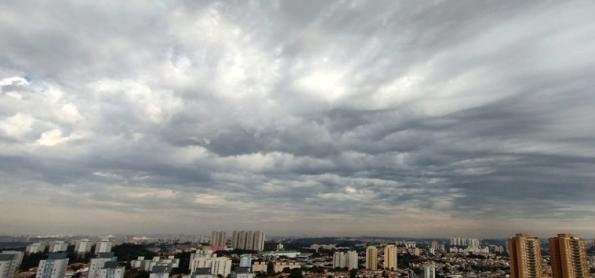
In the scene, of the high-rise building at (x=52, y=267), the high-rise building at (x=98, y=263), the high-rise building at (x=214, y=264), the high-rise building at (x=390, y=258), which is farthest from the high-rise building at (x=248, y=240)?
the high-rise building at (x=52, y=267)

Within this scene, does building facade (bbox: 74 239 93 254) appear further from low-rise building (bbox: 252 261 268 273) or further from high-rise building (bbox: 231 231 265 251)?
high-rise building (bbox: 231 231 265 251)

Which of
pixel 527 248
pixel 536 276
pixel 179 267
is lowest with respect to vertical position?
pixel 179 267

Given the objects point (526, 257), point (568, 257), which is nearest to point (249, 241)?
point (526, 257)

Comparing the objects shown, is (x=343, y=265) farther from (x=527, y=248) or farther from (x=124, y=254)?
(x=124, y=254)

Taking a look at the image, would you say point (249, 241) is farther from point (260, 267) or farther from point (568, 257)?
point (568, 257)

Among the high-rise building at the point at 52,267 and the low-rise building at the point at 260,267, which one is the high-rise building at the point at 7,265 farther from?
the low-rise building at the point at 260,267

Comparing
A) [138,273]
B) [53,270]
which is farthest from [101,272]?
[138,273]

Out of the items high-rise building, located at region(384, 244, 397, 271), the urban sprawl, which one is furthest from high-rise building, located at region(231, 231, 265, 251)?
high-rise building, located at region(384, 244, 397, 271)
